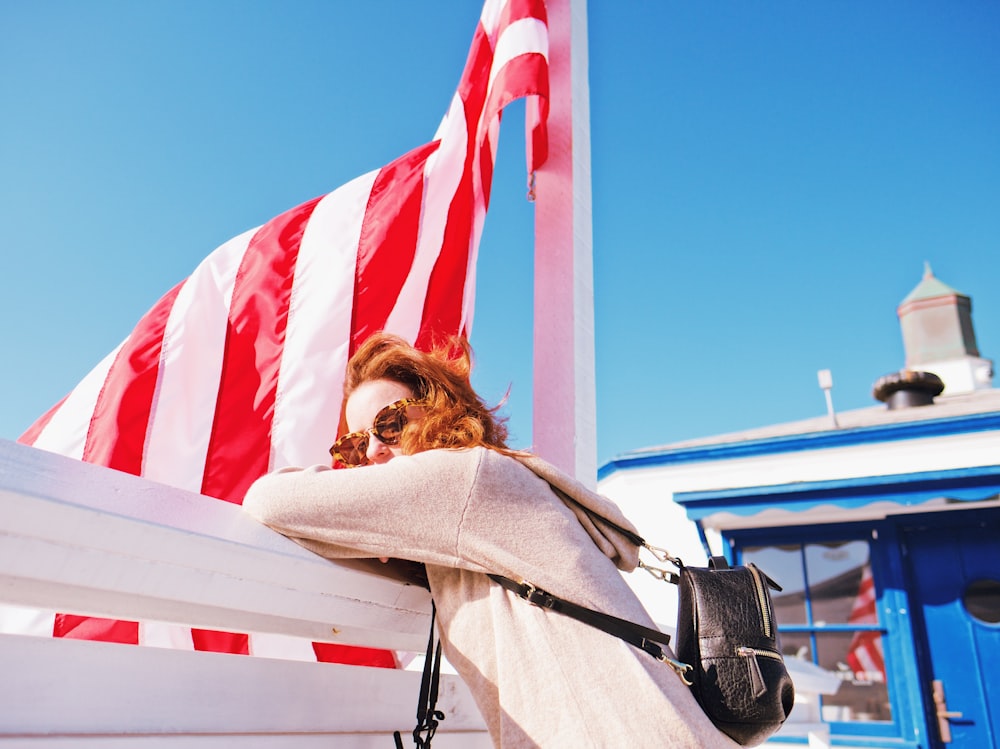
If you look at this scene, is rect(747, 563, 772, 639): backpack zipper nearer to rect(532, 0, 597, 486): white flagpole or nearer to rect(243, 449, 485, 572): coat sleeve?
rect(243, 449, 485, 572): coat sleeve

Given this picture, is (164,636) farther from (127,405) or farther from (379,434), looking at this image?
(379,434)

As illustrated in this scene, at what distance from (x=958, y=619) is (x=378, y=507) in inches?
253

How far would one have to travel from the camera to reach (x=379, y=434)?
65.5 inches

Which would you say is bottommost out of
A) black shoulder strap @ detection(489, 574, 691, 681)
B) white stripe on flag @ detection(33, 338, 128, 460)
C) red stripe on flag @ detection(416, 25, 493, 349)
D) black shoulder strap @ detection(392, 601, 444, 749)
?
black shoulder strap @ detection(392, 601, 444, 749)

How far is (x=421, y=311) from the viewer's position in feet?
9.20

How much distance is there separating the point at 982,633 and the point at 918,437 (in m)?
1.60

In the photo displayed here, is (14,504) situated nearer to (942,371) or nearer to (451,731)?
(451,731)

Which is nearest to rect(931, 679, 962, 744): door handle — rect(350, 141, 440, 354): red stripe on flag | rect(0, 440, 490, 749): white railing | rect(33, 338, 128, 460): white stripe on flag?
rect(350, 141, 440, 354): red stripe on flag

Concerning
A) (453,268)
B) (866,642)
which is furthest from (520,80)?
(866,642)

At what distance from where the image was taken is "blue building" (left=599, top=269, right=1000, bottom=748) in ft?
19.2

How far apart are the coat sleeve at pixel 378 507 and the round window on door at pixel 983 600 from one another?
633 centimetres

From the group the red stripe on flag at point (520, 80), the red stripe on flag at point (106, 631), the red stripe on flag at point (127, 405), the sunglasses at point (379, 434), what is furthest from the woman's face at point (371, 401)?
the red stripe on flag at point (520, 80)

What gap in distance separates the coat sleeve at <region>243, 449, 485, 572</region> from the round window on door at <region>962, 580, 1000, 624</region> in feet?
20.8

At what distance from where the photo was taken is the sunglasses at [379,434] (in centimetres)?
166
